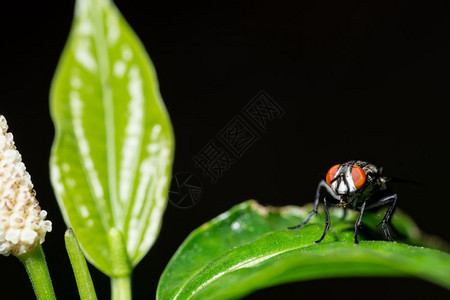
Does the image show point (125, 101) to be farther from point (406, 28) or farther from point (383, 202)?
point (406, 28)

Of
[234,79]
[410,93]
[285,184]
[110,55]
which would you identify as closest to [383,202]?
[110,55]

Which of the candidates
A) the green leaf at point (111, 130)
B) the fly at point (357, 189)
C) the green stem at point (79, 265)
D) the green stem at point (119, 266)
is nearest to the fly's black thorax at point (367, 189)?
the fly at point (357, 189)

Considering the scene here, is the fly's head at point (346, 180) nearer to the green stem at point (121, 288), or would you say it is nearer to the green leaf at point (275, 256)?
the green leaf at point (275, 256)

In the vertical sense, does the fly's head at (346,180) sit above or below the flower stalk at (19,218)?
above

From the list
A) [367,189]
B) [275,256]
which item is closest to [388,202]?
[367,189]

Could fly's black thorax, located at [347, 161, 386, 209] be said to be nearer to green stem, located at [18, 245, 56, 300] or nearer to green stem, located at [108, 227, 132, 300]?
green stem, located at [108, 227, 132, 300]

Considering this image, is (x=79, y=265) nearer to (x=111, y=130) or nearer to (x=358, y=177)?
(x=111, y=130)

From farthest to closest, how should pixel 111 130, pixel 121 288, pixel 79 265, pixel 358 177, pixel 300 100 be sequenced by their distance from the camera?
1. pixel 300 100
2. pixel 358 177
3. pixel 111 130
4. pixel 121 288
5. pixel 79 265

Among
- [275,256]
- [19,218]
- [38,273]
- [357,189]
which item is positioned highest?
[357,189]
